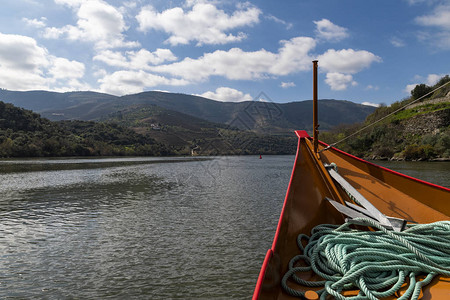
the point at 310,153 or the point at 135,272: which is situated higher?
the point at 310,153

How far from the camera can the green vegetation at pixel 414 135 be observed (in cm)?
4847

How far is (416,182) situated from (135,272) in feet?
18.2

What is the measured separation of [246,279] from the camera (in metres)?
5.14

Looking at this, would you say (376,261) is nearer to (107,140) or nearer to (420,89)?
(420,89)

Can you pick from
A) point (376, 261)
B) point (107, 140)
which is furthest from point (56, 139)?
point (376, 261)

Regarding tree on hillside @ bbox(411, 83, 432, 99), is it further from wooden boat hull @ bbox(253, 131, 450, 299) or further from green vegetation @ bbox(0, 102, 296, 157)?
wooden boat hull @ bbox(253, 131, 450, 299)

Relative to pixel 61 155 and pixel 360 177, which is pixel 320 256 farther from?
pixel 61 155

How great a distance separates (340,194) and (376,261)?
7.22 ft

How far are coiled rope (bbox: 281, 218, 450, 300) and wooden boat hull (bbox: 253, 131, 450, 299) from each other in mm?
510

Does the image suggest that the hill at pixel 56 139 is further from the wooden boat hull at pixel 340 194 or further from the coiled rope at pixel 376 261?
the coiled rope at pixel 376 261

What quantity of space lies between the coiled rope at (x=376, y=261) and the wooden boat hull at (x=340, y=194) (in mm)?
510

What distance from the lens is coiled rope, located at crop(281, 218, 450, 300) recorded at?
9.74 feet

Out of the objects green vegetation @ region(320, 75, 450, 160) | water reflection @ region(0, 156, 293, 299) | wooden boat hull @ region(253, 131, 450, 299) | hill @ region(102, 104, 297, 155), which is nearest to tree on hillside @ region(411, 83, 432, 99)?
green vegetation @ region(320, 75, 450, 160)

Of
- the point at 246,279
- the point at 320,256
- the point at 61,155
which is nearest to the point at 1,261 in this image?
the point at 246,279
